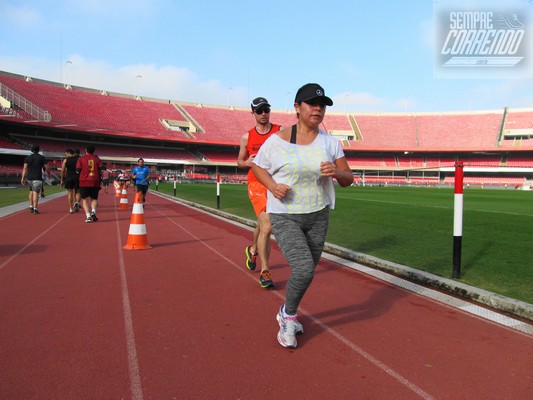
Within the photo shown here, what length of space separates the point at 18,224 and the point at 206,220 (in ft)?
15.0

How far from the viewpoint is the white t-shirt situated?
3303 mm

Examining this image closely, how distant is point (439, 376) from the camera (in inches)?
114

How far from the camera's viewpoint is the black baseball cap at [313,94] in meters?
3.21

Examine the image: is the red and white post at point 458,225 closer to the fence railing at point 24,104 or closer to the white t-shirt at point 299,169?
the white t-shirt at point 299,169

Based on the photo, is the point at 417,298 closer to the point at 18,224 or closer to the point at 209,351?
the point at 209,351

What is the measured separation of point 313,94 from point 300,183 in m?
0.64

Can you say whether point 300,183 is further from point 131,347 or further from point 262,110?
point 262,110

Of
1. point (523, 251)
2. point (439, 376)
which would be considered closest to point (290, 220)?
point (439, 376)

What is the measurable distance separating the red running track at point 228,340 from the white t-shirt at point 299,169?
1067 mm

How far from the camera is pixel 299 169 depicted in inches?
130

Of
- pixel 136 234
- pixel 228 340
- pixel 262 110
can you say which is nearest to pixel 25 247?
pixel 136 234

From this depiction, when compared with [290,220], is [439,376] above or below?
below

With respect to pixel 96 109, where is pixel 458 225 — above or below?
below

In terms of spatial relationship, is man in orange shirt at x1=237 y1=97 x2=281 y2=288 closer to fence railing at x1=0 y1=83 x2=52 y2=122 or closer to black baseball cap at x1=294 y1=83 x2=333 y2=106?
black baseball cap at x1=294 y1=83 x2=333 y2=106
